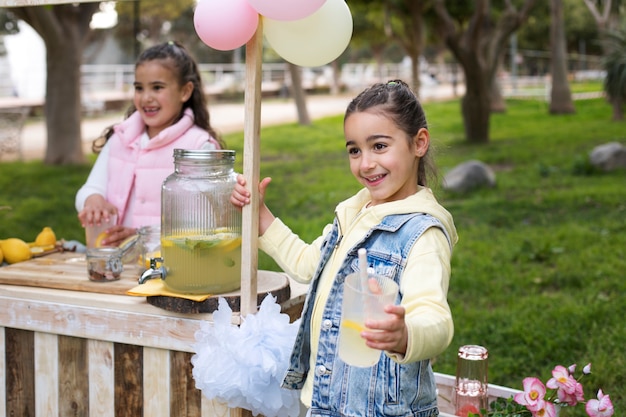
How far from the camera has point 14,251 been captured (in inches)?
122

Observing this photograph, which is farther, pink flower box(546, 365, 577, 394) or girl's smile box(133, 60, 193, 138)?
girl's smile box(133, 60, 193, 138)

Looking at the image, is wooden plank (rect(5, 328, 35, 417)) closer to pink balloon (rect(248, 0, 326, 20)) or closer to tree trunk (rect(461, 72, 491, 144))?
pink balloon (rect(248, 0, 326, 20))

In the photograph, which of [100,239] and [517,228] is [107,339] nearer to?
[100,239]

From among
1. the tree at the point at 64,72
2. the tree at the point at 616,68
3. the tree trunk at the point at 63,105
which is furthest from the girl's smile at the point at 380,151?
the tree at the point at 616,68

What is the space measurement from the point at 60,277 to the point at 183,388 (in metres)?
0.66

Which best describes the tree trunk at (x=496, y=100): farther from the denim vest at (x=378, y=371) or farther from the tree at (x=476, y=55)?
the denim vest at (x=378, y=371)

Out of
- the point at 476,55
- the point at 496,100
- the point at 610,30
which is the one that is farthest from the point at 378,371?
the point at 496,100

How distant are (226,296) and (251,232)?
22 centimetres

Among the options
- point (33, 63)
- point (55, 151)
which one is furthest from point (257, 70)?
point (33, 63)

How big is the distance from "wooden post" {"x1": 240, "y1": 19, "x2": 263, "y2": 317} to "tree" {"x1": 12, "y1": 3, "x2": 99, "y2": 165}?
7.27 m

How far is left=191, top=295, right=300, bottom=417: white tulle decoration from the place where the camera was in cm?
219

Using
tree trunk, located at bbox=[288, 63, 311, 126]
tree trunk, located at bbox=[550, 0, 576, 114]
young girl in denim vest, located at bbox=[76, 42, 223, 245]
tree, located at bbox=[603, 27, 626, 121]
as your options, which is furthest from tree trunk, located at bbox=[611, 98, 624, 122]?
young girl in denim vest, located at bbox=[76, 42, 223, 245]

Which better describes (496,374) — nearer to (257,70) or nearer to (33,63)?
(257,70)

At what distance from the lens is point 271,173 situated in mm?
10492
